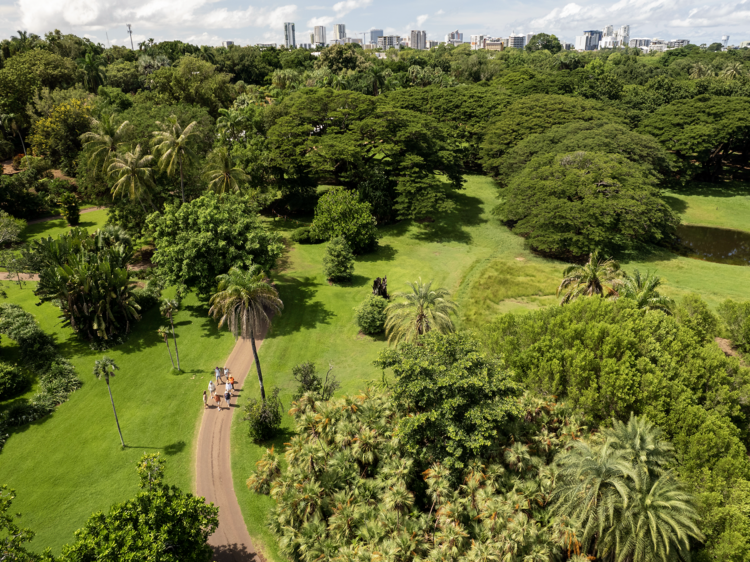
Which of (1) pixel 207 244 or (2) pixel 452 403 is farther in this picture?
(1) pixel 207 244

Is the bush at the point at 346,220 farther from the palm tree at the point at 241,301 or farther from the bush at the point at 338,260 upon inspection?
the palm tree at the point at 241,301

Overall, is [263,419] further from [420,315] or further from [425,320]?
[425,320]

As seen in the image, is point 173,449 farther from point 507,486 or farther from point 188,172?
point 188,172

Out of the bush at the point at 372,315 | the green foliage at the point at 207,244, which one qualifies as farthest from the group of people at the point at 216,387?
the bush at the point at 372,315

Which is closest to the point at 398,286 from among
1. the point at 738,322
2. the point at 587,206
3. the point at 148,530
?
the point at 587,206

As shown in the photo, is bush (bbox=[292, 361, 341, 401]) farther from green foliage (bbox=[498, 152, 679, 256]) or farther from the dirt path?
green foliage (bbox=[498, 152, 679, 256])

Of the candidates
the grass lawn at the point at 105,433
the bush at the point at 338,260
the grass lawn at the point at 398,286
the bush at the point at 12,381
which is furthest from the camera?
the bush at the point at 338,260

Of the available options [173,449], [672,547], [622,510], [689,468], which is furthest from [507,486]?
[173,449]
